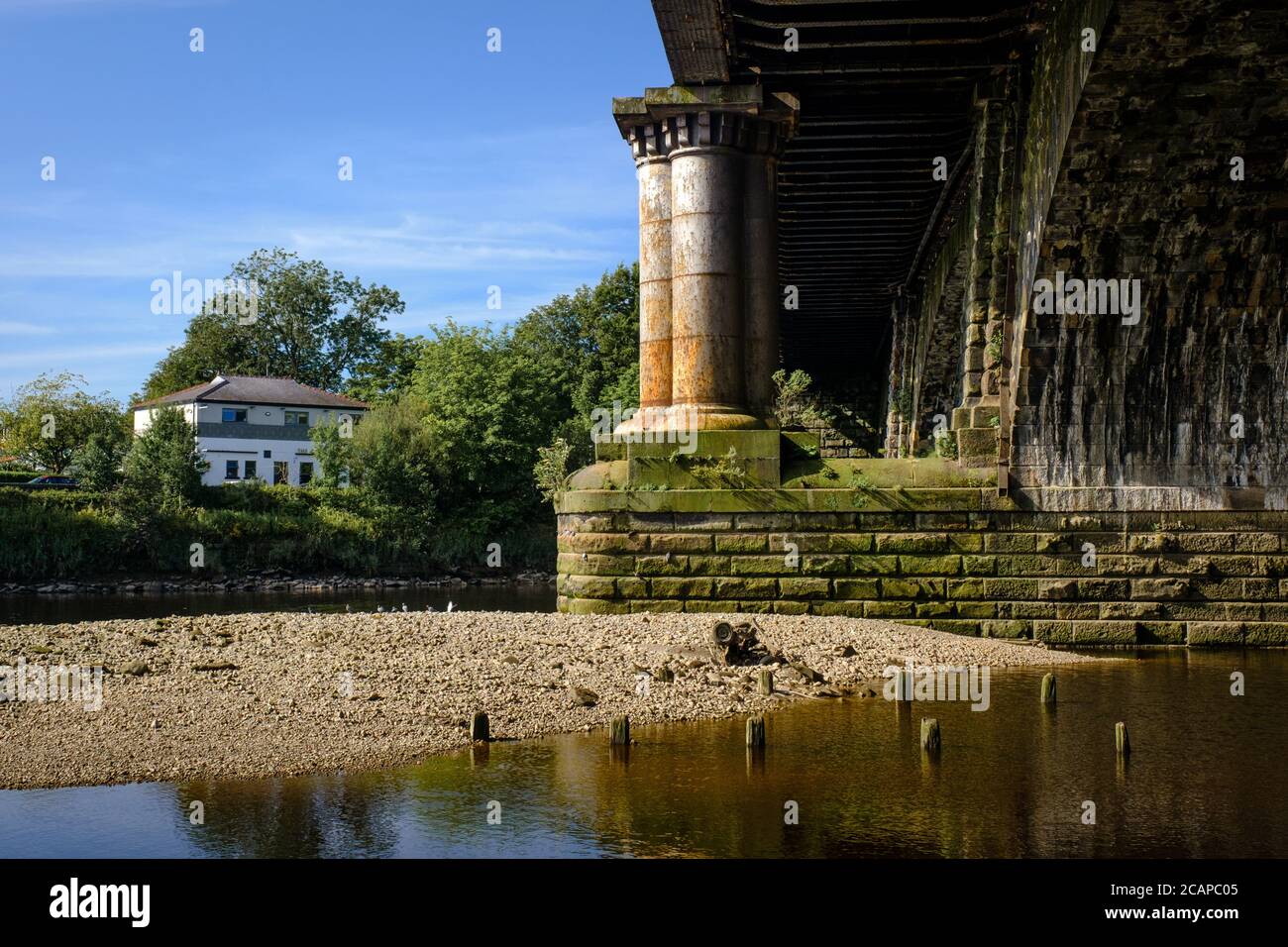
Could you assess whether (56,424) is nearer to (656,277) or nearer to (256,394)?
(256,394)

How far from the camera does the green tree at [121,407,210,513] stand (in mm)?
48750

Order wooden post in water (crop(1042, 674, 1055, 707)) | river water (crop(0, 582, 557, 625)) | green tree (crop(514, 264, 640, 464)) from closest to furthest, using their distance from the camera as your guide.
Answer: wooden post in water (crop(1042, 674, 1055, 707))
river water (crop(0, 582, 557, 625))
green tree (crop(514, 264, 640, 464))

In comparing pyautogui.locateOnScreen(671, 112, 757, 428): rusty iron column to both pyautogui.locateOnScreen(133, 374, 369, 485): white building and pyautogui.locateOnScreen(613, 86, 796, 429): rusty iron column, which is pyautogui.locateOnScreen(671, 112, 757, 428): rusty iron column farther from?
pyautogui.locateOnScreen(133, 374, 369, 485): white building

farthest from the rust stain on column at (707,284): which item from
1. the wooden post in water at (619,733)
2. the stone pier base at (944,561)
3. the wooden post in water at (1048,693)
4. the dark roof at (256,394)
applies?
the dark roof at (256,394)

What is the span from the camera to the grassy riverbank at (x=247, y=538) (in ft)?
151

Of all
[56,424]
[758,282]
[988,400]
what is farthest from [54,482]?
[988,400]

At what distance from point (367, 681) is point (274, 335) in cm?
7510

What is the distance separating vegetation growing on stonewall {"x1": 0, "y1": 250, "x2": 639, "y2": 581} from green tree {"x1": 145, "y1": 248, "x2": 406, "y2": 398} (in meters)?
13.9

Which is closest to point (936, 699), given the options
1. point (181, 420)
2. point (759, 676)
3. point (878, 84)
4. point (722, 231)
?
point (759, 676)

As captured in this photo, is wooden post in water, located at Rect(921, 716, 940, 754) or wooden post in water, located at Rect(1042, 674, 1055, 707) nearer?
wooden post in water, located at Rect(921, 716, 940, 754)

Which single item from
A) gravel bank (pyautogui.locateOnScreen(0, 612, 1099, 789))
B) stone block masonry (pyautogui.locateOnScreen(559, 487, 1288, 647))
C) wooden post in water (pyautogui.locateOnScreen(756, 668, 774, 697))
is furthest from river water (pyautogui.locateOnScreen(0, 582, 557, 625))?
wooden post in water (pyautogui.locateOnScreen(756, 668, 774, 697))

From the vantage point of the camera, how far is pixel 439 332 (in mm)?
59062
